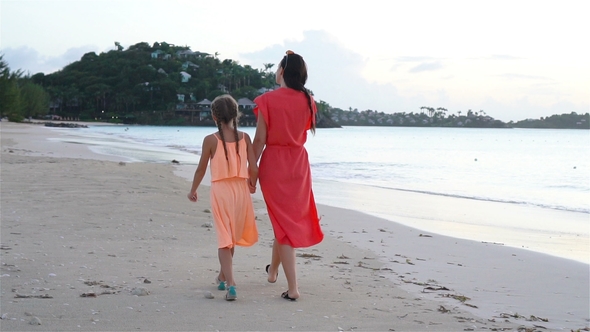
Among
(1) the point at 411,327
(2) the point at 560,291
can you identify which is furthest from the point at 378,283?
(2) the point at 560,291

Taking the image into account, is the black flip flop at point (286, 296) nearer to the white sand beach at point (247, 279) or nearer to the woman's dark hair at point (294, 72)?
the white sand beach at point (247, 279)

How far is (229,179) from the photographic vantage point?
429 centimetres

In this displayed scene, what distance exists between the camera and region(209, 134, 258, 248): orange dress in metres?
4.25

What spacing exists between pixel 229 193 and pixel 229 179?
97 mm

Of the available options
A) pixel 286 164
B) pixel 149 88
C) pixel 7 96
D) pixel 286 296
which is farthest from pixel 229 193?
pixel 149 88

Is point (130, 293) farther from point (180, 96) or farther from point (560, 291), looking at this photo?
point (180, 96)

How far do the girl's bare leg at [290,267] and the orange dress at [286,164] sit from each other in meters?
0.05

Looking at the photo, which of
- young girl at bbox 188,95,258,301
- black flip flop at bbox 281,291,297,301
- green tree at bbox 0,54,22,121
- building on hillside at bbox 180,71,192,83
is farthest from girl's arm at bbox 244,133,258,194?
building on hillside at bbox 180,71,192,83

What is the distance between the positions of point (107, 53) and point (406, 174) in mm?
141727

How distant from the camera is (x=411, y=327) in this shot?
3684 millimetres

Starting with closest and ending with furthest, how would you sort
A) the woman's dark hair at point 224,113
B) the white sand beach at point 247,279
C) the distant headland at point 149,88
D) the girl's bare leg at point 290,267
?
the white sand beach at point 247,279 → the girl's bare leg at point 290,267 → the woman's dark hair at point 224,113 → the distant headland at point 149,88

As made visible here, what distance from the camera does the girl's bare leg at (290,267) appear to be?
417cm

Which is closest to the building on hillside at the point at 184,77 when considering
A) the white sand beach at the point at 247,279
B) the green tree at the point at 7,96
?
the green tree at the point at 7,96

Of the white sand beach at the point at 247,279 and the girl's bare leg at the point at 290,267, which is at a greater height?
the girl's bare leg at the point at 290,267
